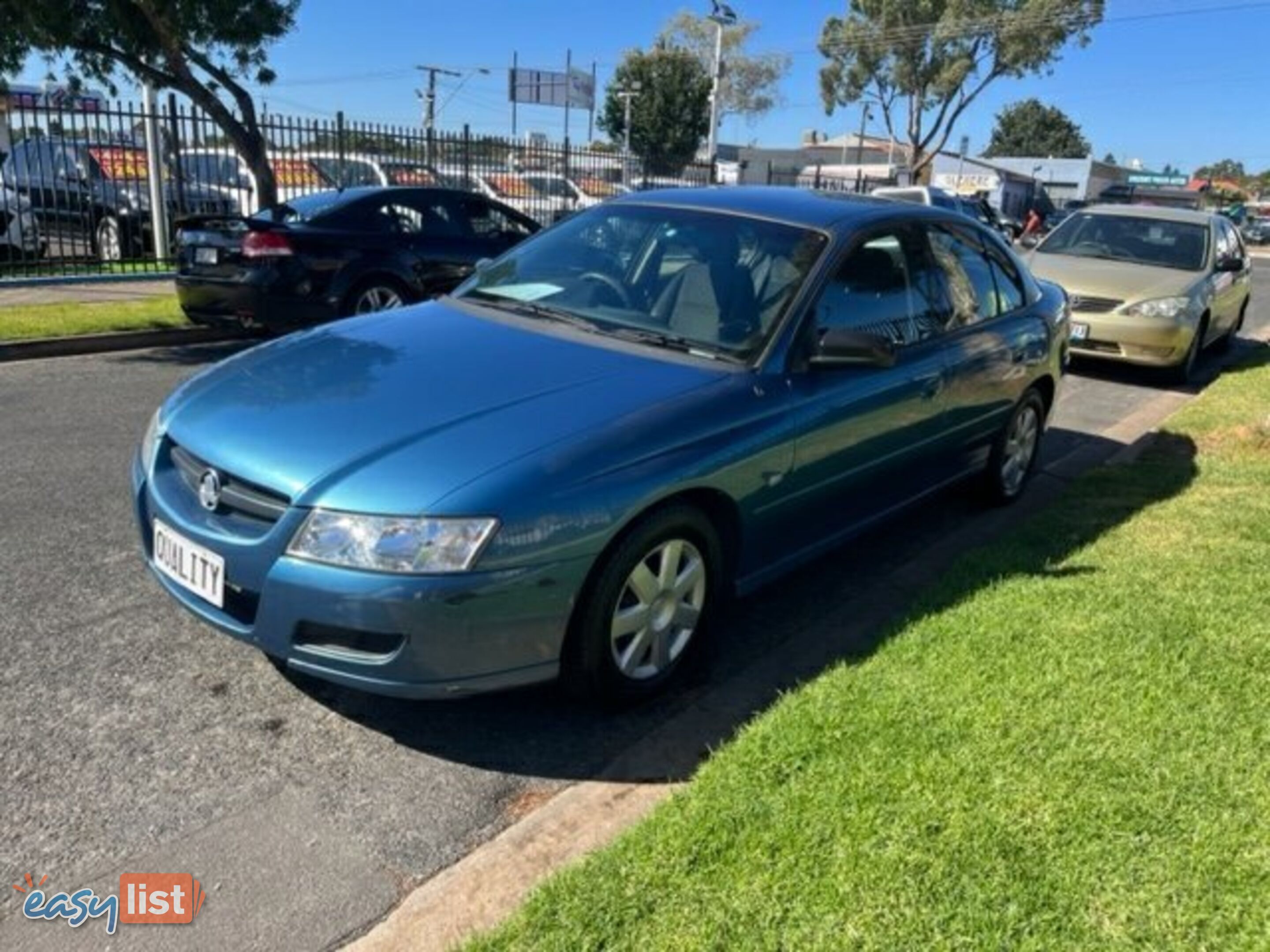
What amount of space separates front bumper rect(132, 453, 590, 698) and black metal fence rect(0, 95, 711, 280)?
9.96 metres

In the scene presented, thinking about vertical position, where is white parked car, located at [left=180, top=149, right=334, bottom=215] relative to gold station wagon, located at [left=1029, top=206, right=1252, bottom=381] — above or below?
above

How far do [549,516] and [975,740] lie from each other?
4.59ft

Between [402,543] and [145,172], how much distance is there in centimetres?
1568

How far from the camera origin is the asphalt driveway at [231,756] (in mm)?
2531

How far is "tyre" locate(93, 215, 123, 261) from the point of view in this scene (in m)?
14.8

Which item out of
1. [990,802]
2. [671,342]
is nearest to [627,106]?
[671,342]

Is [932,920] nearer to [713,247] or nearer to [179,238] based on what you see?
[713,247]

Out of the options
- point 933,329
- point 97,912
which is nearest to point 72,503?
point 97,912

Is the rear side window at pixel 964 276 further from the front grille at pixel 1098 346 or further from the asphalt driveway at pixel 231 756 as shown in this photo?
the front grille at pixel 1098 346

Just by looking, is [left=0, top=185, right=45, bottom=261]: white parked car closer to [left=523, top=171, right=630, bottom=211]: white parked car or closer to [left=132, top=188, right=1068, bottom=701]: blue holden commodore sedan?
[left=523, top=171, right=630, bottom=211]: white parked car

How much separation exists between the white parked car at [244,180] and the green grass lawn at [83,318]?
5627 millimetres

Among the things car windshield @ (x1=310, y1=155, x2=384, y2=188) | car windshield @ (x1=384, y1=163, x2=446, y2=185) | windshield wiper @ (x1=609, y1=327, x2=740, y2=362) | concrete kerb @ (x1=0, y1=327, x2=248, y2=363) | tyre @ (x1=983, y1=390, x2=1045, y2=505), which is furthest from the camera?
car windshield @ (x1=384, y1=163, x2=446, y2=185)

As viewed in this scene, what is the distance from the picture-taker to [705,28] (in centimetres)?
6788

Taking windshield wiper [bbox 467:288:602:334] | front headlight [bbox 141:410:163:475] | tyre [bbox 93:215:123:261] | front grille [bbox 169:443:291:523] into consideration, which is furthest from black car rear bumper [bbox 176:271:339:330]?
tyre [bbox 93:215:123:261]
